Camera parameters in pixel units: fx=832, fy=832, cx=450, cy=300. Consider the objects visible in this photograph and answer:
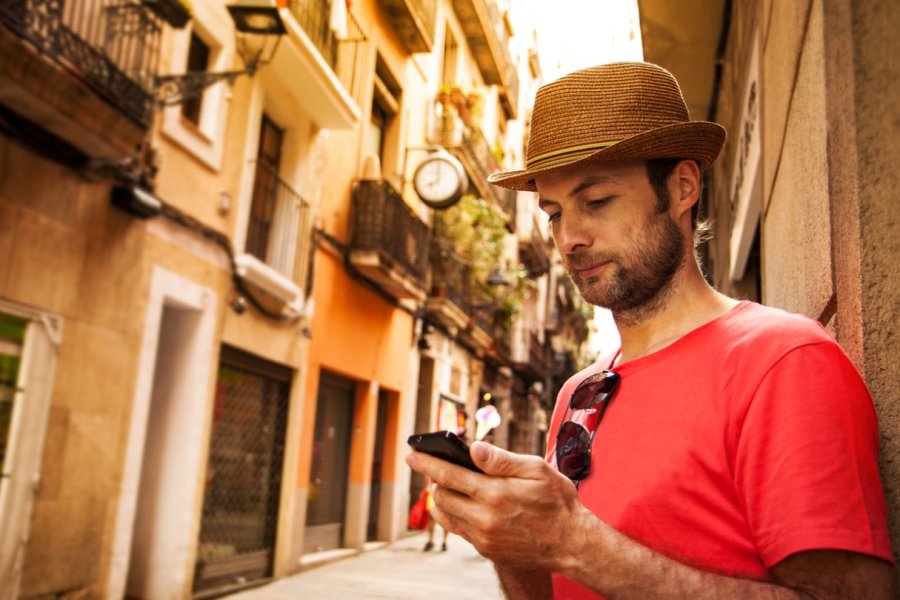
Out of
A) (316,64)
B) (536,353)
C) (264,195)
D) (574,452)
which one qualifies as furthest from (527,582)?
(536,353)

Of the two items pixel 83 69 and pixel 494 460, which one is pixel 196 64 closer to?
pixel 83 69

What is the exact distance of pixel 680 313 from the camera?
165cm

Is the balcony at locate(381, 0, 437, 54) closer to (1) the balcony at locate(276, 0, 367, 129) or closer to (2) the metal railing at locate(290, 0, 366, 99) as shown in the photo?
(2) the metal railing at locate(290, 0, 366, 99)

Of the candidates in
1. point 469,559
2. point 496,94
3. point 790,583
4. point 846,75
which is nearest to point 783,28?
point 846,75

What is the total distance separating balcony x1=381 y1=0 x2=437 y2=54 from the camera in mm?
14412

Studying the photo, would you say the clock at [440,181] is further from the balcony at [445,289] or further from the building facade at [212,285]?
the balcony at [445,289]

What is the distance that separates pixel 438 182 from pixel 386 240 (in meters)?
1.93

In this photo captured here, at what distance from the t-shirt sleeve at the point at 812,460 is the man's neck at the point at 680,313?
1.27ft

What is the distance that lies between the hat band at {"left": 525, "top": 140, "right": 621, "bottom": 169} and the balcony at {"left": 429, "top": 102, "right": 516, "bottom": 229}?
15416 millimetres

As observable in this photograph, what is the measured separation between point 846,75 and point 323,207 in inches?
440

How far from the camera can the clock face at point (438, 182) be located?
575 inches

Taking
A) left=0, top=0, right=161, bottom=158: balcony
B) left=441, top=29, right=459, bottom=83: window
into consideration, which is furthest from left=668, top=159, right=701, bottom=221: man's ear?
left=441, top=29, right=459, bottom=83: window

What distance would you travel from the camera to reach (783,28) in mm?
2301

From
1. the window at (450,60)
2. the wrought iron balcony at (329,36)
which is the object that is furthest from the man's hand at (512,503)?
the window at (450,60)
